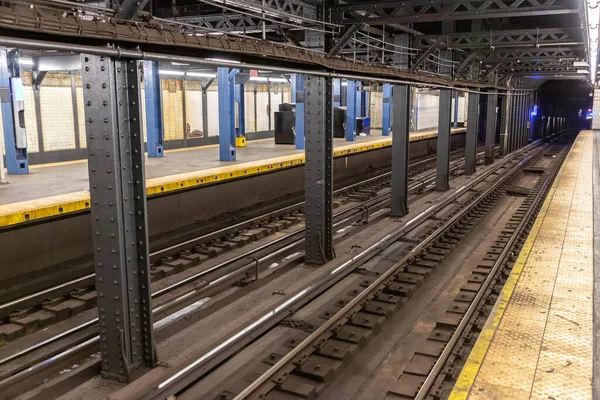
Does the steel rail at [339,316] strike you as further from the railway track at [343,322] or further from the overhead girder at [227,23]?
the overhead girder at [227,23]

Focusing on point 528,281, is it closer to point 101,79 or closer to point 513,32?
point 101,79

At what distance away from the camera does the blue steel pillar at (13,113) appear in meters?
10.5

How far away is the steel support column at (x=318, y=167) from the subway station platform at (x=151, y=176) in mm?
3165

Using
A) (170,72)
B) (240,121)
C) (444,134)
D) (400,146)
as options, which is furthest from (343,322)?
(240,121)

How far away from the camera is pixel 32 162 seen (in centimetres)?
1362

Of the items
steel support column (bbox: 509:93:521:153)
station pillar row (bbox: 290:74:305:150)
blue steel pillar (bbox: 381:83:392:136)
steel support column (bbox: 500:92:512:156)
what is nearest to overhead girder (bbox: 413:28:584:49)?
station pillar row (bbox: 290:74:305:150)

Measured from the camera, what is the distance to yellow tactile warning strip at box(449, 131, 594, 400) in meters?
4.03

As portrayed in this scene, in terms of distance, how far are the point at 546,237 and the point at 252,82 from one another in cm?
1599

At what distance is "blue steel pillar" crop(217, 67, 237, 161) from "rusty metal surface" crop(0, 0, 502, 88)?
6.77 meters

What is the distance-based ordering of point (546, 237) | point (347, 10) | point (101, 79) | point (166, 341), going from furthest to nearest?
point (347, 10) < point (546, 237) < point (166, 341) < point (101, 79)

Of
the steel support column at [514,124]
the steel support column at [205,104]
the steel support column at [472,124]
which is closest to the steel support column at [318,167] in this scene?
the steel support column at [205,104]

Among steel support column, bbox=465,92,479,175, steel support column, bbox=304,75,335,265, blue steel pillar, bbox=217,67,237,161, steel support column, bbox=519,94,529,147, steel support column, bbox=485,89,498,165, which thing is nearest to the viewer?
steel support column, bbox=304,75,335,265

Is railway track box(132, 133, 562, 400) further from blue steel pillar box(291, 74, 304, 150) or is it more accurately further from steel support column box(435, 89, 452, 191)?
blue steel pillar box(291, 74, 304, 150)

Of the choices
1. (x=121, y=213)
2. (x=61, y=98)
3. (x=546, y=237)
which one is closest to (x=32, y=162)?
(x=61, y=98)
